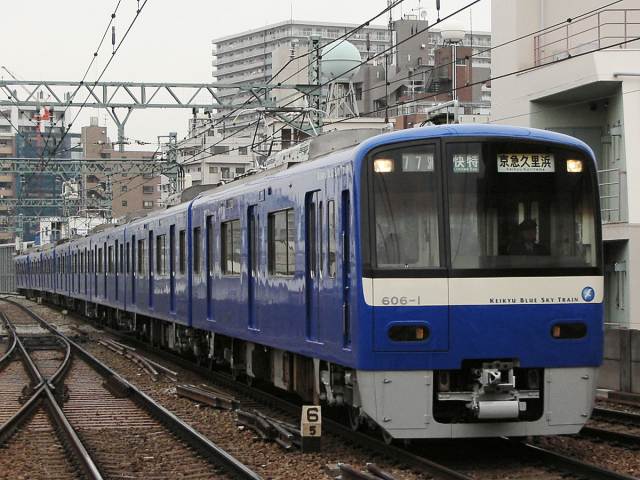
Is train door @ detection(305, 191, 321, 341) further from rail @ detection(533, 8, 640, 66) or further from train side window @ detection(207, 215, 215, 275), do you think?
rail @ detection(533, 8, 640, 66)

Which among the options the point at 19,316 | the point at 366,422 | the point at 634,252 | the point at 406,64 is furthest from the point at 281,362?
the point at 406,64

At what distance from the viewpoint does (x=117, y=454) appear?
35.2 ft

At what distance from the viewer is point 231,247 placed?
15219 mm

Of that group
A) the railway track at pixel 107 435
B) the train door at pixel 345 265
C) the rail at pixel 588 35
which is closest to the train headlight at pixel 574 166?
the train door at pixel 345 265

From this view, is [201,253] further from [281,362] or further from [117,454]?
[117,454]

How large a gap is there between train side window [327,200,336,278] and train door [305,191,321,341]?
39 cm

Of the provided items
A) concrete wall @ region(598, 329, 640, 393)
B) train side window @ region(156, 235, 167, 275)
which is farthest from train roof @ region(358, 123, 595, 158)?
train side window @ region(156, 235, 167, 275)

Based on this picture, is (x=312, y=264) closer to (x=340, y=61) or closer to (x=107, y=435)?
(x=107, y=435)

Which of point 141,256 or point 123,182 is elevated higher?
point 123,182

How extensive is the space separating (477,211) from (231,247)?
6.18 meters

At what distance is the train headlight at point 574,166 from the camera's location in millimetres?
9820

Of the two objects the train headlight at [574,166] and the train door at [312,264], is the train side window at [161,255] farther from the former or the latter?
the train headlight at [574,166]

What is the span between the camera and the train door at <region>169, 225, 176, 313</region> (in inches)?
786

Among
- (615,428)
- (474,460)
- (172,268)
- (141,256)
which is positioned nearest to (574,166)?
(474,460)
